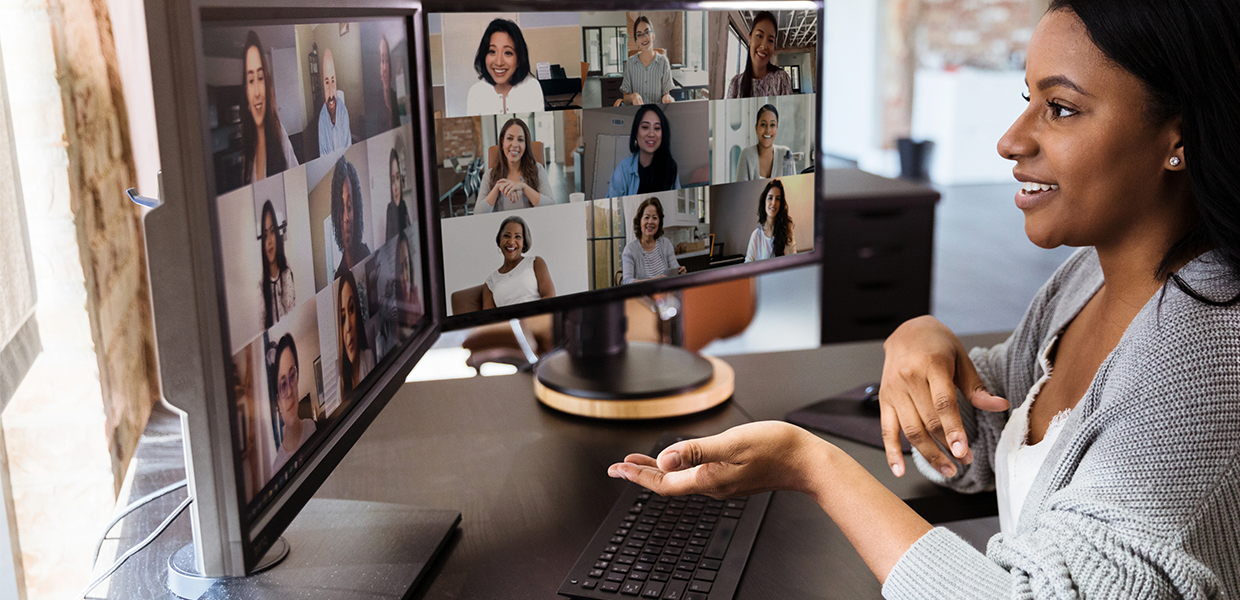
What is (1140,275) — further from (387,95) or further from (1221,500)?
(387,95)

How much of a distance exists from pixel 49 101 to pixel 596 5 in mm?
613

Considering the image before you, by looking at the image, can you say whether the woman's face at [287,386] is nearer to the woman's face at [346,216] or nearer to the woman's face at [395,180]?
the woman's face at [346,216]

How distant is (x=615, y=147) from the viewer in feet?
3.83

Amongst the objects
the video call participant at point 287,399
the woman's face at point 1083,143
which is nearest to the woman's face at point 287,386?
the video call participant at point 287,399

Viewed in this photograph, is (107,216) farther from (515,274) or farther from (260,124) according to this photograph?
(260,124)

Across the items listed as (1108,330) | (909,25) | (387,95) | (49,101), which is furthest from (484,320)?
(909,25)

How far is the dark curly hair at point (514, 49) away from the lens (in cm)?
106

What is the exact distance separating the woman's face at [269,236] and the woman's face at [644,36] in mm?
614

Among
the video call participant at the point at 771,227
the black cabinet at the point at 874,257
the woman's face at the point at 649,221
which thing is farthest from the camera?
the black cabinet at the point at 874,257

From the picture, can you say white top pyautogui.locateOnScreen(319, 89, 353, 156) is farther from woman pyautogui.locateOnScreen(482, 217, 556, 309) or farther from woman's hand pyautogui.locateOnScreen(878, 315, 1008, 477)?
woman's hand pyautogui.locateOnScreen(878, 315, 1008, 477)

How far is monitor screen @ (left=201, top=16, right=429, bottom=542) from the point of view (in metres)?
0.63

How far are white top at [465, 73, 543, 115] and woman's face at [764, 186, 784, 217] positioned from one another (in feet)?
1.25

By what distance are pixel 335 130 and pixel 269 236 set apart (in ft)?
0.49

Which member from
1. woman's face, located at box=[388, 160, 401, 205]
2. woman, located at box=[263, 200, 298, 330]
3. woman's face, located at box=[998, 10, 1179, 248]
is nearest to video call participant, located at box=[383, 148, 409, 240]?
woman's face, located at box=[388, 160, 401, 205]
